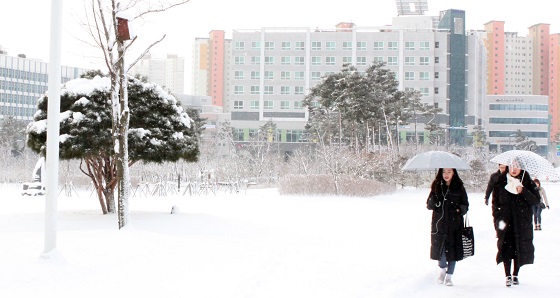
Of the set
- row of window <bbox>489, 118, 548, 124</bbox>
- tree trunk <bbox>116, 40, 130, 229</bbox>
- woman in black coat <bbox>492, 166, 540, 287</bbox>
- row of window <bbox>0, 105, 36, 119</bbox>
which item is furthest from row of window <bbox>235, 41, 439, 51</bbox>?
woman in black coat <bbox>492, 166, 540, 287</bbox>

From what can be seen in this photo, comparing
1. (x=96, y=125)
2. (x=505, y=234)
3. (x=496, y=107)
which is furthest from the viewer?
(x=496, y=107)

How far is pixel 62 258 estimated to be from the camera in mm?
8242

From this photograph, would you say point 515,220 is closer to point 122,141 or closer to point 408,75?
point 122,141

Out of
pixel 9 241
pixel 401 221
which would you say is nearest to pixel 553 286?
pixel 9 241

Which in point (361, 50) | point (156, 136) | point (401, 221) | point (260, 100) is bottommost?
point (401, 221)

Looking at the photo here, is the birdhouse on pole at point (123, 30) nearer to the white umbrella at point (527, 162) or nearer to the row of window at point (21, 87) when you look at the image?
the white umbrella at point (527, 162)

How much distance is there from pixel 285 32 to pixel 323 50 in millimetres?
5511

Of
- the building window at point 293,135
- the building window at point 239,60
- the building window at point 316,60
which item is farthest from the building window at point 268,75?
the building window at point 293,135

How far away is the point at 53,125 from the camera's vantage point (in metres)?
8.23

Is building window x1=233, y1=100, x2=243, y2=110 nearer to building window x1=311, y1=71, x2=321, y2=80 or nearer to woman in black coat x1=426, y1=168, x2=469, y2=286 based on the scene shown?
building window x1=311, y1=71, x2=321, y2=80

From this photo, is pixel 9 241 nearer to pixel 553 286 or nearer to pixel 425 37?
pixel 553 286

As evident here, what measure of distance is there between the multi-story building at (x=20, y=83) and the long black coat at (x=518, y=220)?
297 feet

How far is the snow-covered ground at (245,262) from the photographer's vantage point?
7211 mm

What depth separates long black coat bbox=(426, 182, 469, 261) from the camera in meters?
7.71
